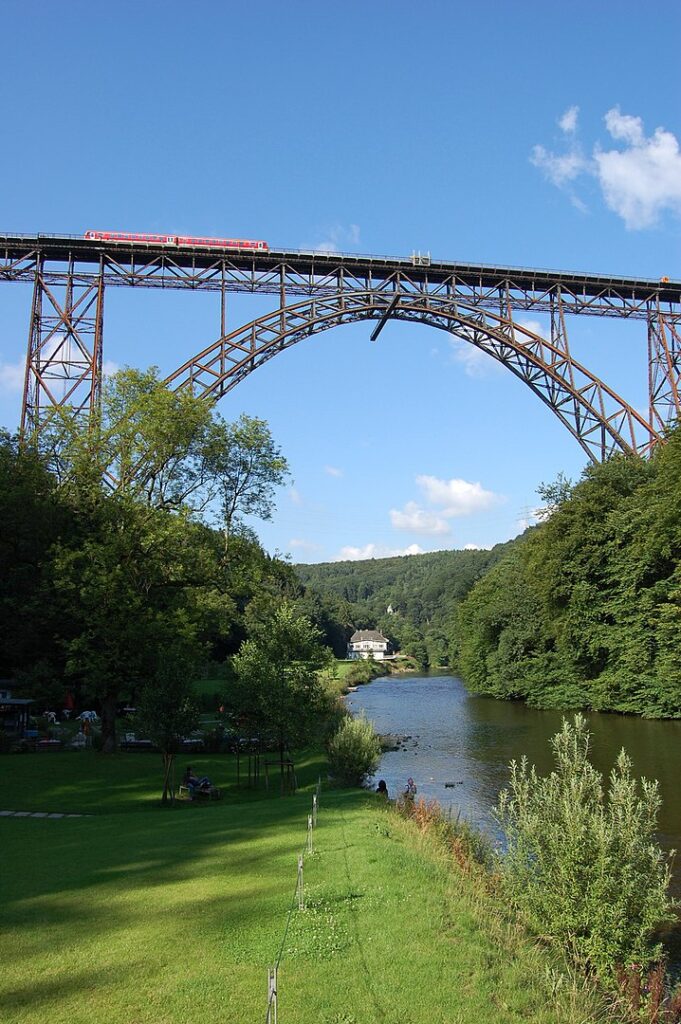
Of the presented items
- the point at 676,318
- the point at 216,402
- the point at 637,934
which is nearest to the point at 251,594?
the point at 216,402

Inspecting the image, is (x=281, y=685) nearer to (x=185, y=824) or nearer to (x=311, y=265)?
(x=185, y=824)

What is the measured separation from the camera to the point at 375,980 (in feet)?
22.5

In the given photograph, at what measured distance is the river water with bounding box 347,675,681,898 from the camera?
19906mm

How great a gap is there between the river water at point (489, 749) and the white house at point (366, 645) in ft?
283

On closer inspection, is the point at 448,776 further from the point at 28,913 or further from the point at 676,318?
the point at 676,318

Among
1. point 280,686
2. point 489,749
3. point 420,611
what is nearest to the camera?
point 280,686

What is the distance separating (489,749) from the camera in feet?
94.9

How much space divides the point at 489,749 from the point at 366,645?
108 meters

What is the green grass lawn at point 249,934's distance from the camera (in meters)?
6.36

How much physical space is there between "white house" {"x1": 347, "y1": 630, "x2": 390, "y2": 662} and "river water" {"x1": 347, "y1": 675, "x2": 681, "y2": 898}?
283 ft

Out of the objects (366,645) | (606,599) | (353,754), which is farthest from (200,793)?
(366,645)

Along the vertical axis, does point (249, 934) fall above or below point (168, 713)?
below

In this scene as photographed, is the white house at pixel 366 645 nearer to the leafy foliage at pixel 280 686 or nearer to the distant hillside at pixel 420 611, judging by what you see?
the distant hillside at pixel 420 611

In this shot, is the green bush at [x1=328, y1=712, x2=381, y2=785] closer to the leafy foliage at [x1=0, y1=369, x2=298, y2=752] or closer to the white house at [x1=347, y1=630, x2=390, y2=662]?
the leafy foliage at [x1=0, y1=369, x2=298, y2=752]
